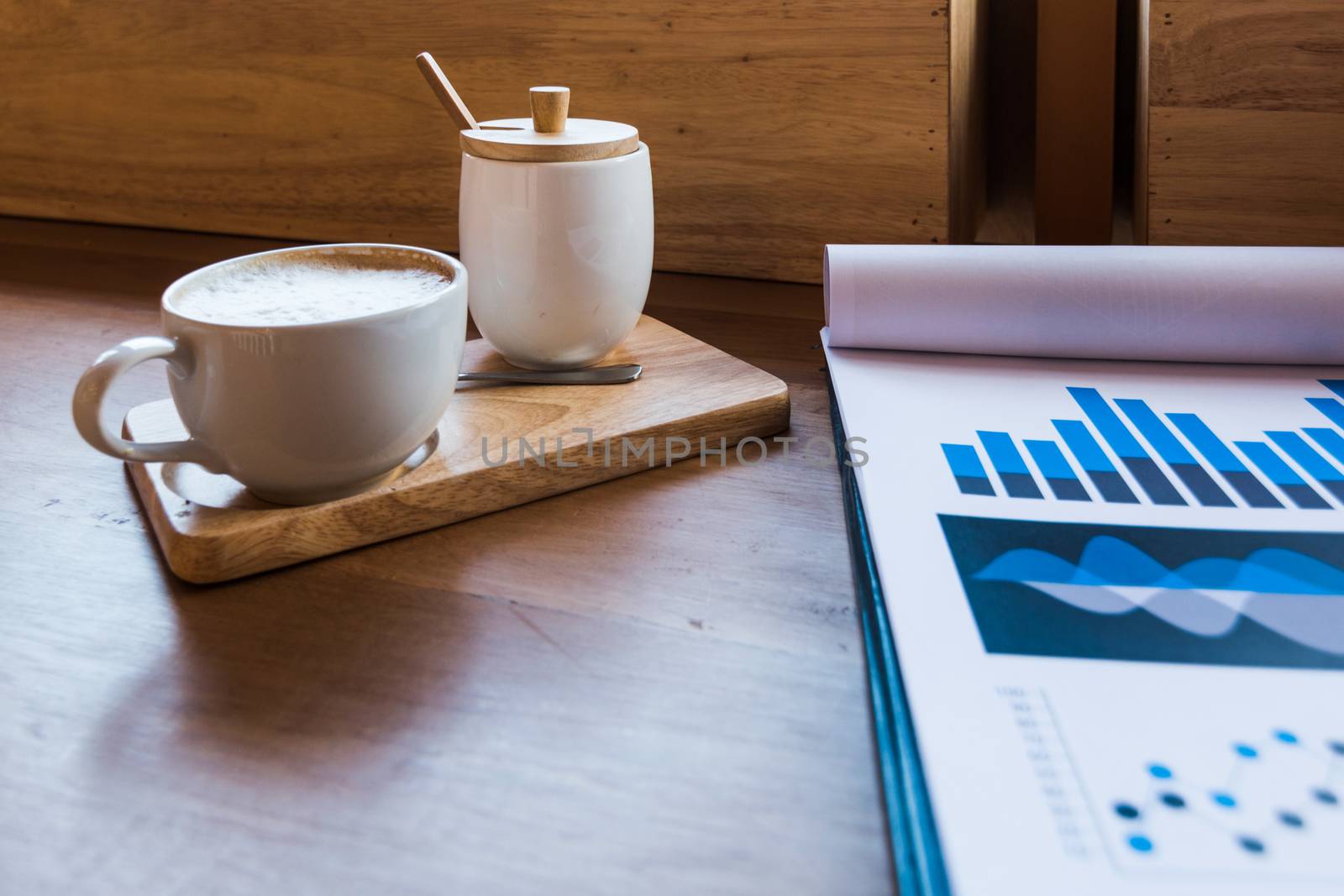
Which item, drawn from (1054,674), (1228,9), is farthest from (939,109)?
(1054,674)

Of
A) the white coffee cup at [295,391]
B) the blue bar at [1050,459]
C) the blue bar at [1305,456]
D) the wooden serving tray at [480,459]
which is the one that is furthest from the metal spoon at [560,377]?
the blue bar at [1305,456]

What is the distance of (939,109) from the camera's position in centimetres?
76

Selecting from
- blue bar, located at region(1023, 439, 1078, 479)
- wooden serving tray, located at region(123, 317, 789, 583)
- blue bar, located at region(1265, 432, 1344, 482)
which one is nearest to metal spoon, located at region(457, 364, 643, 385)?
wooden serving tray, located at region(123, 317, 789, 583)

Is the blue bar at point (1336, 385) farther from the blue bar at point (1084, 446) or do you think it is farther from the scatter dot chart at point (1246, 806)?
the scatter dot chart at point (1246, 806)

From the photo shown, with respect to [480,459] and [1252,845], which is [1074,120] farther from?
[1252,845]

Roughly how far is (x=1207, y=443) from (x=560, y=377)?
0.33m

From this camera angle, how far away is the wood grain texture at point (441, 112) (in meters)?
0.78

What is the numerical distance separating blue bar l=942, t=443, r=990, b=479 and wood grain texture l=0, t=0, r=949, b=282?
1.06 feet

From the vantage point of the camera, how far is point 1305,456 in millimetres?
497

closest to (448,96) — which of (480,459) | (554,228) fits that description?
(554,228)

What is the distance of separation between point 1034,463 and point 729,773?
232 mm

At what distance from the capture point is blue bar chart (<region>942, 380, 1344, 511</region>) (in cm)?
47

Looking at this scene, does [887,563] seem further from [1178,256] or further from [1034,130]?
[1034,130]

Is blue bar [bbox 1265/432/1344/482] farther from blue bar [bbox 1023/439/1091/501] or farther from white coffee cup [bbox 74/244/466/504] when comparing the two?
white coffee cup [bbox 74/244/466/504]
